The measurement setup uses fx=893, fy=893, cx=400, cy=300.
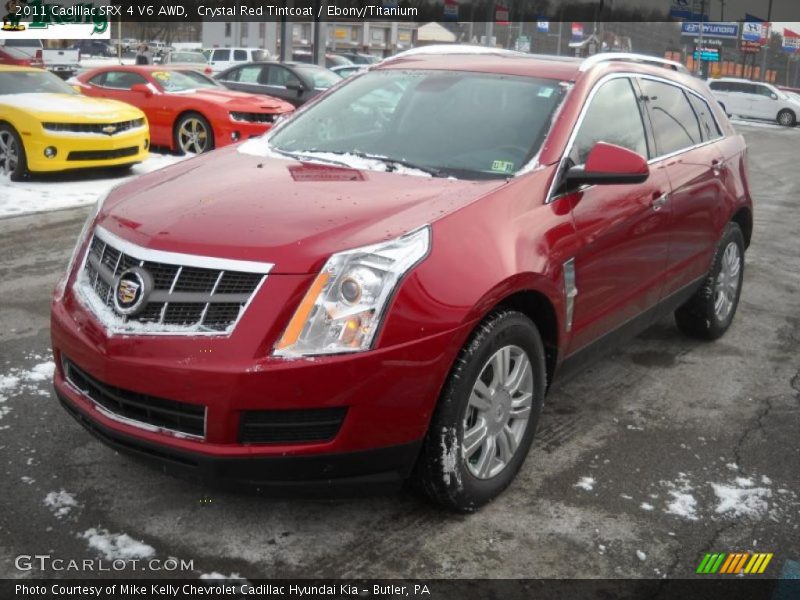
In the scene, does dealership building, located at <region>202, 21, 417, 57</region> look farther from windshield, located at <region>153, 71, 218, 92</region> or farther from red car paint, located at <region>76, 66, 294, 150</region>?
red car paint, located at <region>76, 66, 294, 150</region>

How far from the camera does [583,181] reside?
3643 mm

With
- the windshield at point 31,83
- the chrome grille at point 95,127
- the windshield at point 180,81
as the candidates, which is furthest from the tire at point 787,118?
the windshield at point 31,83

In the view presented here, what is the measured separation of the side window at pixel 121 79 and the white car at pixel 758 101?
27.9 metres

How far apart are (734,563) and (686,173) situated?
2319 mm

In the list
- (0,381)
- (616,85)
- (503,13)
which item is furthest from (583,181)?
(503,13)

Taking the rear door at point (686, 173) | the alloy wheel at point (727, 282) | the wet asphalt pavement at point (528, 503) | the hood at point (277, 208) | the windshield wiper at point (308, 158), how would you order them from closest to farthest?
1. the hood at point (277, 208)
2. the wet asphalt pavement at point (528, 503)
3. the windshield wiper at point (308, 158)
4. the rear door at point (686, 173)
5. the alloy wheel at point (727, 282)

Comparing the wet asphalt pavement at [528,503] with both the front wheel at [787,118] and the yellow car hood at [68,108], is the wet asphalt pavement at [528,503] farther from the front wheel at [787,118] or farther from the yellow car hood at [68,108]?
the front wheel at [787,118]

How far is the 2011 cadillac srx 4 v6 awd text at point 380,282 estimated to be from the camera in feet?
9.11

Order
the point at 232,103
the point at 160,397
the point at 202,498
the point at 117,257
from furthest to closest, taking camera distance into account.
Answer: the point at 232,103 → the point at 202,498 → the point at 117,257 → the point at 160,397

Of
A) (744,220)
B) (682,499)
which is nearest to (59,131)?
(744,220)

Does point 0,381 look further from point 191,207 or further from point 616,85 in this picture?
point 616,85

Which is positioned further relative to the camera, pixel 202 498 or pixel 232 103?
pixel 232 103

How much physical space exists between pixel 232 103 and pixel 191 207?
999cm

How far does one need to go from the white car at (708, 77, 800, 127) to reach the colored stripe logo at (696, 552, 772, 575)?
35.8 m
